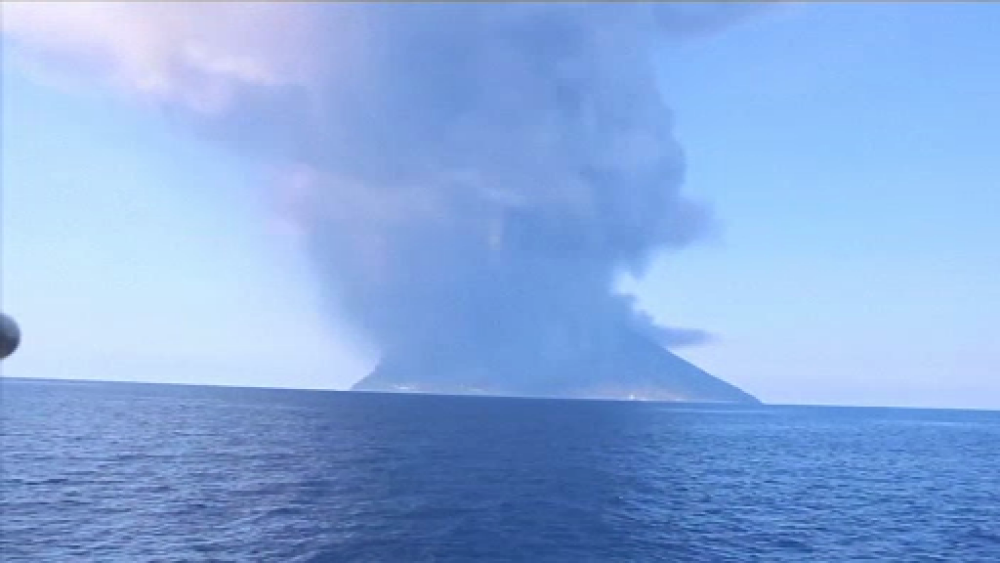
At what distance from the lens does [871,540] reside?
173ft

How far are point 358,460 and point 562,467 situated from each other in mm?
23510

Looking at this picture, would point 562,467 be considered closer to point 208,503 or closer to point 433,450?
point 433,450

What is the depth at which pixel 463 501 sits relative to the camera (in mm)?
60625

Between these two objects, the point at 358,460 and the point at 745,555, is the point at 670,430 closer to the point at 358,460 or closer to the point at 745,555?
the point at 358,460

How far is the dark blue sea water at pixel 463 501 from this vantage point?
4556cm

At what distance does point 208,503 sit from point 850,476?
72279 millimetres

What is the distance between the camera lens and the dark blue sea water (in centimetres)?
4556

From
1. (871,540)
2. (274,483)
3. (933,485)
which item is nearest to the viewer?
(871,540)

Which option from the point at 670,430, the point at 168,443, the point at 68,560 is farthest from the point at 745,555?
the point at 670,430

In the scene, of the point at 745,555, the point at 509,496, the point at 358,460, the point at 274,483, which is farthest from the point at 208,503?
the point at 745,555

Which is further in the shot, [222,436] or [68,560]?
[222,436]

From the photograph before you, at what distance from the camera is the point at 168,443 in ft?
332

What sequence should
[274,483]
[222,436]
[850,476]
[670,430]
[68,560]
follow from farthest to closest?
→ 1. [670,430]
2. [222,436]
3. [850,476]
4. [274,483]
5. [68,560]

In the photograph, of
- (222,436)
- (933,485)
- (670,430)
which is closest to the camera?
(933,485)
